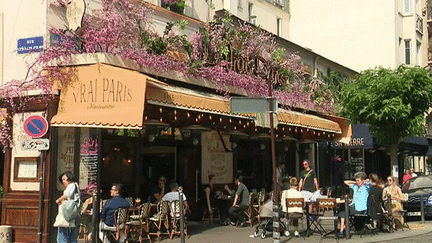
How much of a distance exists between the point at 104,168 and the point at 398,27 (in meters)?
24.8

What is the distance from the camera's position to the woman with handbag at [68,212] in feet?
30.4

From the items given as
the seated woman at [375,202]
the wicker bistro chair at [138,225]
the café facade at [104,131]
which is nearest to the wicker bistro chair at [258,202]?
the café facade at [104,131]

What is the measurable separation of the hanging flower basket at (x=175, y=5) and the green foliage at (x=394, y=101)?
732 cm

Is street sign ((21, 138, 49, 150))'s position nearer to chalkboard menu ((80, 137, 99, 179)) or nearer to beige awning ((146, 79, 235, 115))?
chalkboard menu ((80, 137, 99, 179))

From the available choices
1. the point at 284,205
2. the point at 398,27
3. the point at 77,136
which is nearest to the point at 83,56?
the point at 77,136

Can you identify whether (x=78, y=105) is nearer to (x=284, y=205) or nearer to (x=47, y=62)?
(x=47, y=62)

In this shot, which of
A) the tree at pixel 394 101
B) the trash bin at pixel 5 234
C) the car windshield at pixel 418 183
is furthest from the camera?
the car windshield at pixel 418 183

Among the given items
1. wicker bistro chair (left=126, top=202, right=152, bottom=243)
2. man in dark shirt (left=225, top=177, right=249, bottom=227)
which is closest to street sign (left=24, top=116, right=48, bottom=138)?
wicker bistro chair (left=126, top=202, right=152, bottom=243)

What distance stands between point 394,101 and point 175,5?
26.4ft

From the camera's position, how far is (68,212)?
9266 mm

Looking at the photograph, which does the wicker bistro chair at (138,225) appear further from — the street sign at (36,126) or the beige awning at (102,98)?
the street sign at (36,126)

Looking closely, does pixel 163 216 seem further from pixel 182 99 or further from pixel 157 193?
pixel 182 99

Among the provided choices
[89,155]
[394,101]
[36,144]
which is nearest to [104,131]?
[89,155]

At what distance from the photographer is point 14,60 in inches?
470
